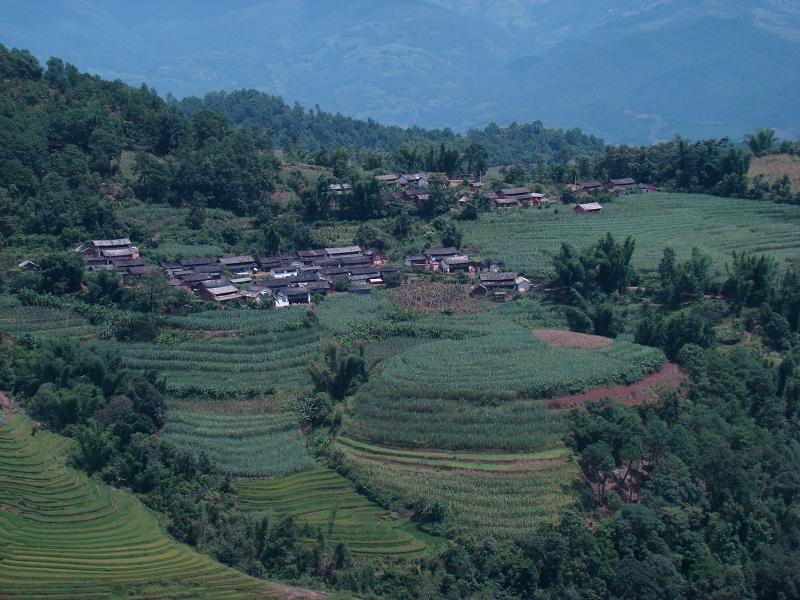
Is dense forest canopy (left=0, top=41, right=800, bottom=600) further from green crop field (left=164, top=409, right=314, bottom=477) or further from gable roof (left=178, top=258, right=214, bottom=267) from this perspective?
gable roof (left=178, top=258, right=214, bottom=267)

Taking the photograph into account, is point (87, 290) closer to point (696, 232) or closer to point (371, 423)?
point (371, 423)

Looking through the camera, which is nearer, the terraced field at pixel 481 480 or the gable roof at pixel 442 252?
the terraced field at pixel 481 480

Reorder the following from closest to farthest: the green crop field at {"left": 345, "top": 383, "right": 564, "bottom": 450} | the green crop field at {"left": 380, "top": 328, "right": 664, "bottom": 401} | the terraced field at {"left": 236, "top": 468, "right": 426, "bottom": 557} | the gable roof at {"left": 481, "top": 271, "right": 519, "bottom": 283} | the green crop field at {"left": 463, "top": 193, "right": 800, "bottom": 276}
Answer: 1. the terraced field at {"left": 236, "top": 468, "right": 426, "bottom": 557}
2. the green crop field at {"left": 345, "top": 383, "right": 564, "bottom": 450}
3. the green crop field at {"left": 380, "top": 328, "right": 664, "bottom": 401}
4. the gable roof at {"left": 481, "top": 271, "right": 519, "bottom": 283}
5. the green crop field at {"left": 463, "top": 193, "right": 800, "bottom": 276}

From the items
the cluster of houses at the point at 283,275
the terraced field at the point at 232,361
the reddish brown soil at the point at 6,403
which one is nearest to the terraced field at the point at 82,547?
the reddish brown soil at the point at 6,403

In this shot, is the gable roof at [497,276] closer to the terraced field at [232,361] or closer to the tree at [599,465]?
the terraced field at [232,361]

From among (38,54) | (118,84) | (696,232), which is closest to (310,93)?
(38,54)

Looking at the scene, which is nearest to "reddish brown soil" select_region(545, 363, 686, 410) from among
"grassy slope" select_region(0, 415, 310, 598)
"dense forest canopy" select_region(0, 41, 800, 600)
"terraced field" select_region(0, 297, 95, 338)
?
"dense forest canopy" select_region(0, 41, 800, 600)

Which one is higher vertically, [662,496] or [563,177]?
[563,177]
